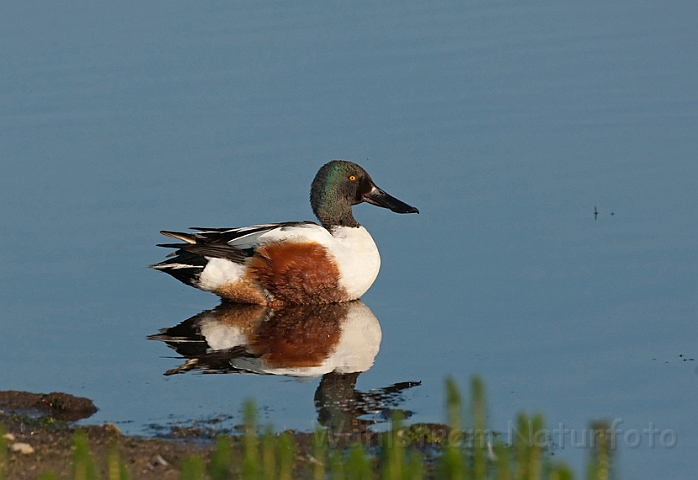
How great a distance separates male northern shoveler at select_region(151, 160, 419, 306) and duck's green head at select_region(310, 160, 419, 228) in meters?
0.16

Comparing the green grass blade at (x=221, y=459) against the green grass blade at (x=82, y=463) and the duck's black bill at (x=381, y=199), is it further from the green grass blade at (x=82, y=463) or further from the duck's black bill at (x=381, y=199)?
the duck's black bill at (x=381, y=199)

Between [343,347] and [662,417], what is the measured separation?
2458mm

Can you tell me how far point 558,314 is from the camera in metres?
8.27

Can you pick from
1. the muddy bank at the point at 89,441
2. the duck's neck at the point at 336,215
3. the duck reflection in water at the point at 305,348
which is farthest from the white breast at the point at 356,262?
the muddy bank at the point at 89,441

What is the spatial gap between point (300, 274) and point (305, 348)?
1304 mm

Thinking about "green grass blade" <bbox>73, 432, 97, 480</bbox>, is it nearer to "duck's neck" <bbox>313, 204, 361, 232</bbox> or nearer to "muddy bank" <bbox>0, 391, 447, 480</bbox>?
"muddy bank" <bbox>0, 391, 447, 480</bbox>

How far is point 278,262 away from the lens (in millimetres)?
9359

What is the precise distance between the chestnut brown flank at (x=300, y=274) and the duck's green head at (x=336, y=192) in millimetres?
599

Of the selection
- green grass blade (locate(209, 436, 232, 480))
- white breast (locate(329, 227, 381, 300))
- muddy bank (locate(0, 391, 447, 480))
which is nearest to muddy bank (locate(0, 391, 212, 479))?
muddy bank (locate(0, 391, 447, 480))

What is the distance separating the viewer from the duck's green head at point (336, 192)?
32.3 ft

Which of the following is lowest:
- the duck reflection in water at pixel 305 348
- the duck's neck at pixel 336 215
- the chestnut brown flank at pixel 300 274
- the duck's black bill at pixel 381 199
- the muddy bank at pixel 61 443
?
the muddy bank at pixel 61 443

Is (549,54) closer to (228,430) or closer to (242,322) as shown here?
(242,322)

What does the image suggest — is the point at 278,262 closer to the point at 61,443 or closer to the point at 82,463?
the point at 61,443

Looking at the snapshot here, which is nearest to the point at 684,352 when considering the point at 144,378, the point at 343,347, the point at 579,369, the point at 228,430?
the point at 579,369
